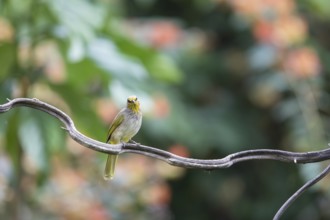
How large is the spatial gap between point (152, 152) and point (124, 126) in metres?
A: 0.67

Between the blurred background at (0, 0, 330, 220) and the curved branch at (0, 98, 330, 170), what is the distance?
54 centimetres

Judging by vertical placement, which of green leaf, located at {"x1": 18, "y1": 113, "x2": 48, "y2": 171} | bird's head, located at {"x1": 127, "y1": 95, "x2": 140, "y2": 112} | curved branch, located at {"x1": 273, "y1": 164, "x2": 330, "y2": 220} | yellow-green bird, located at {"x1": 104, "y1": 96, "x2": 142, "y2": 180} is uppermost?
green leaf, located at {"x1": 18, "y1": 113, "x2": 48, "y2": 171}

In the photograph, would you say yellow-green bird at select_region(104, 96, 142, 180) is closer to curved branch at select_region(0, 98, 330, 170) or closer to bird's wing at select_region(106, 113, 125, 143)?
bird's wing at select_region(106, 113, 125, 143)

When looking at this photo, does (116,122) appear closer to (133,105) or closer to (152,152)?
(133,105)

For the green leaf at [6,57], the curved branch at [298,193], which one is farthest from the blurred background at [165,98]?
the curved branch at [298,193]

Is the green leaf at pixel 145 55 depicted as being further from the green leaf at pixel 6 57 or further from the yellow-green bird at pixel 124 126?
the yellow-green bird at pixel 124 126

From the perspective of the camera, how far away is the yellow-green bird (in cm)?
180

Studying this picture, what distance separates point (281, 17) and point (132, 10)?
1.47 metres

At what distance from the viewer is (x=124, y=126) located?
185 cm

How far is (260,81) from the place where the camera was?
15.5 feet

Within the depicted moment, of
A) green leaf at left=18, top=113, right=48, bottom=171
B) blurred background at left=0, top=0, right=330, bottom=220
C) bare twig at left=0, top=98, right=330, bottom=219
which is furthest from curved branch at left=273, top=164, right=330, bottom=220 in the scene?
green leaf at left=18, top=113, right=48, bottom=171

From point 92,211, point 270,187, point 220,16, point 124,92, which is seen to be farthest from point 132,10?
point 124,92

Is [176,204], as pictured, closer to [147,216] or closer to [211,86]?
[211,86]

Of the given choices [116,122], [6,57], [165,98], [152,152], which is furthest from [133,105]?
[165,98]
